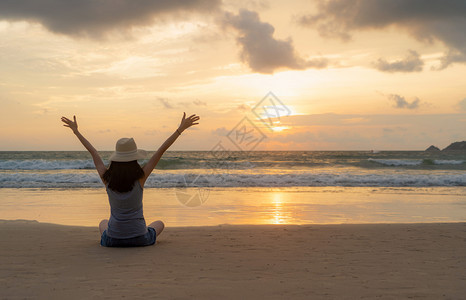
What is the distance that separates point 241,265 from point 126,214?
5.29 feet

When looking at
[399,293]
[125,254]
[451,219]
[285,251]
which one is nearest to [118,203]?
[125,254]

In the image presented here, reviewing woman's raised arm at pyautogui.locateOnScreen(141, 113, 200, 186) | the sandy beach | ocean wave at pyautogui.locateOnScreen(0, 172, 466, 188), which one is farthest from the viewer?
ocean wave at pyautogui.locateOnScreen(0, 172, 466, 188)

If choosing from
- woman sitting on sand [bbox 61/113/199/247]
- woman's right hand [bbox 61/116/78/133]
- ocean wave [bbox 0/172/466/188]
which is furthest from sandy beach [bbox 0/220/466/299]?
ocean wave [bbox 0/172/466/188]

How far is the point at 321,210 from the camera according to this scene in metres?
10.2

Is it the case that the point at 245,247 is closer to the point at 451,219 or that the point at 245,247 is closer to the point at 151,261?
the point at 151,261

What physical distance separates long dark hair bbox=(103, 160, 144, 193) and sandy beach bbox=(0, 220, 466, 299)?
2.82 feet

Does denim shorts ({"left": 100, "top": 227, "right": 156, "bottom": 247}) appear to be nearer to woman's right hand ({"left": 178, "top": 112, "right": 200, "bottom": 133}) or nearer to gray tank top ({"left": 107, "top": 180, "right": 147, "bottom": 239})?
gray tank top ({"left": 107, "top": 180, "right": 147, "bottom": 239})

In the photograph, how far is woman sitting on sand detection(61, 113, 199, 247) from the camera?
4703 millimetres

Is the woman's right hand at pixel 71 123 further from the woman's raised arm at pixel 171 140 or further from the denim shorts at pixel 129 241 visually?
the denim shorts at pixel 129 241

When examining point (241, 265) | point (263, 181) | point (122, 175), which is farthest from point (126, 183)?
point (263, 181)

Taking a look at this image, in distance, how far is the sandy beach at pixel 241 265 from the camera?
361cm

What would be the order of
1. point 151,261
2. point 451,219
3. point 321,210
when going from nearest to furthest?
point 151,261 < point 451,219 < point 321,210

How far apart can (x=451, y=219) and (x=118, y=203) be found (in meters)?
7.55

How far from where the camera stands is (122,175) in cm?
475
